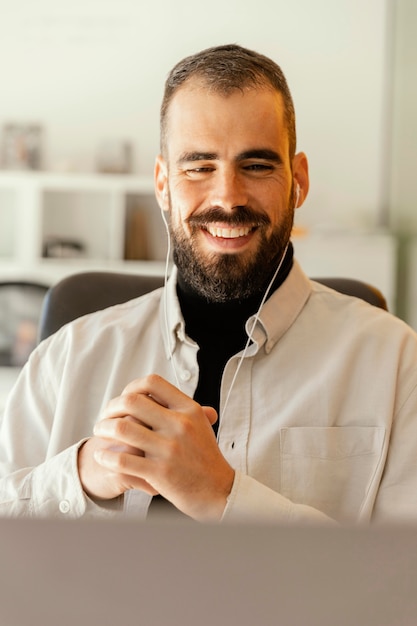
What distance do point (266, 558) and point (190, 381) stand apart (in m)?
0.99

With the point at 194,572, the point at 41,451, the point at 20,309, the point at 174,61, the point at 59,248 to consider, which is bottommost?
the point at 20,309

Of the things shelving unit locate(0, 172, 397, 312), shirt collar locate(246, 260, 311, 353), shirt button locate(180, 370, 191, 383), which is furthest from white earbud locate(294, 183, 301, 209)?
shelving unit locate(0, 172, 397, 312)

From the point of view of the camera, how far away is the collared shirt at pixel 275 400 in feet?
Result: 3.62

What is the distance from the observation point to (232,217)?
3.93 feet

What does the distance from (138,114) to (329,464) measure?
13.7ft

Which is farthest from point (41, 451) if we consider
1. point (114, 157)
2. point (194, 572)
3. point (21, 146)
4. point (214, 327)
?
point (21, 146)

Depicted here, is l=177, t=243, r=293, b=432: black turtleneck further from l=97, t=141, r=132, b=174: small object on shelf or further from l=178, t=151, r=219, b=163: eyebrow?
l=97, t=141, r=132, b=174: small object on shelf

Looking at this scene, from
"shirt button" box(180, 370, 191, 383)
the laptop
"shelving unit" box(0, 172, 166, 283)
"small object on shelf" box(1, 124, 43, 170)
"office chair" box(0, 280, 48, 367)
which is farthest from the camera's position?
"small object on shelf" box(1, 124, 43, 170)

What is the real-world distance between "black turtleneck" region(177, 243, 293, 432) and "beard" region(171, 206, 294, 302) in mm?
15

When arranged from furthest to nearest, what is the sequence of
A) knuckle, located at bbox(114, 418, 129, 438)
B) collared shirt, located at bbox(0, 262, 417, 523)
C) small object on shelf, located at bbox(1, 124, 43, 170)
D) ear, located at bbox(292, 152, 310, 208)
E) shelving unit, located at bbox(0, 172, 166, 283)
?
small object on shelf, located at bbox(1, 124, 43, 170) < shelving unit, located at bbox(0, 172, 166, 283) < ear, located at bbox(292, 152, 310, 208) < collared shirt, located at bbox(0, 262, 417, 523) < knuckle, located at bbox(114, 418, 129, 438)

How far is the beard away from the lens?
4.09ft

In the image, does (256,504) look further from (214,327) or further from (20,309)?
(20,309)

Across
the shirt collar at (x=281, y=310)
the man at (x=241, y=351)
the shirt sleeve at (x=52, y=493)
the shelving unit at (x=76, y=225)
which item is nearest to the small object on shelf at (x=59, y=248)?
the shelving unit at (x=76, y=225)

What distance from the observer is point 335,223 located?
502cm
